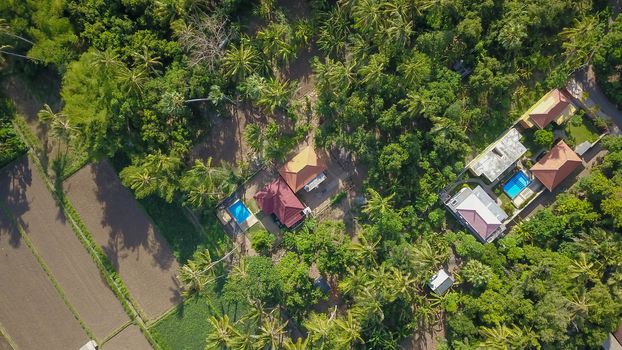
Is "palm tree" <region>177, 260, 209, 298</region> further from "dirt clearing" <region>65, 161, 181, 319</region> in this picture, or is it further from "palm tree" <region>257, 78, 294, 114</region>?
"palm tree" <region>257, 78, 294, 114</region>

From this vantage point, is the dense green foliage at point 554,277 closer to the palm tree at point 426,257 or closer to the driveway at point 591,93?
the palm tree at point 426,257

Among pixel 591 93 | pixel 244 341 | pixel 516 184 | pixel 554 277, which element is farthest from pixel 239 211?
pixel 591 93

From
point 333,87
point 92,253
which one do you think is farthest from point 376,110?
point 92,253

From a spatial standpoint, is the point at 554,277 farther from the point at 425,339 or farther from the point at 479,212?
the point at 425,339

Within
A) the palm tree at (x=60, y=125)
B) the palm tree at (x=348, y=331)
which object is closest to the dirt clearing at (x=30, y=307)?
the palm tree at (x=60, y=125)

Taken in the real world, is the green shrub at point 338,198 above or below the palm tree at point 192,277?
below

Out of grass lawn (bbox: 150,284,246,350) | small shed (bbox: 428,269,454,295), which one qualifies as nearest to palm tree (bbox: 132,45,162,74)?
grass lawn (bbox: 150,284,246,350)

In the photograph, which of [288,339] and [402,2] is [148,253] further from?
[402,2]
